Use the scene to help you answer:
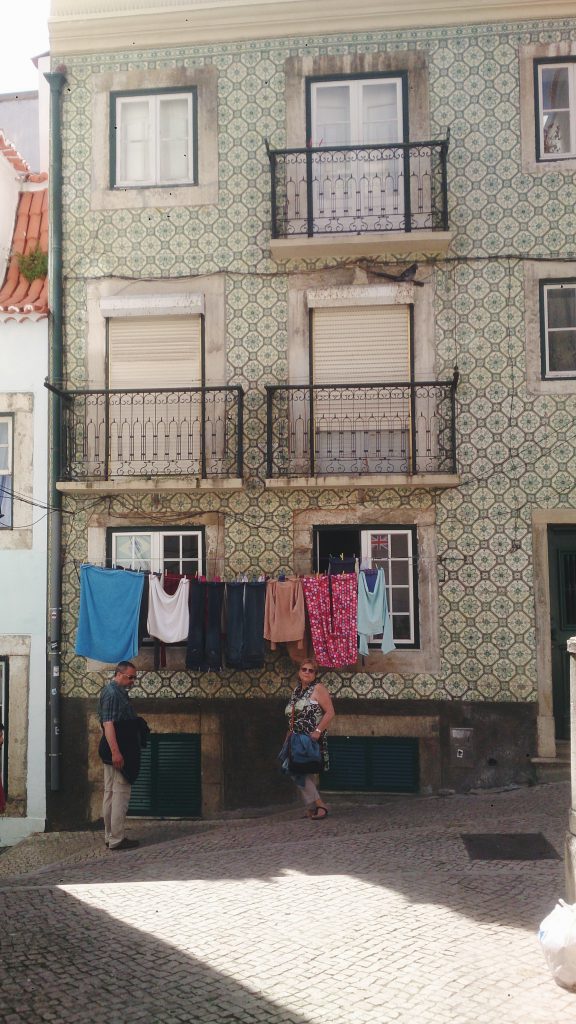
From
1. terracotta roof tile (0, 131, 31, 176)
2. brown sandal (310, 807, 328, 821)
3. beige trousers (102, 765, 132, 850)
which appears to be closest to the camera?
beige trousers (102, 765, 132, 850)

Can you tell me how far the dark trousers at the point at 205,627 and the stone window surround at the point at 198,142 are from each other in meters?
4.69

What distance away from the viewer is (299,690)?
9281mm

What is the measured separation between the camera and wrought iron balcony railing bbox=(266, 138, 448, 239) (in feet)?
35.1

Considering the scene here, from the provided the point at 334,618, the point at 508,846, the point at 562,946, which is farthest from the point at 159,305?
the point at 562,946

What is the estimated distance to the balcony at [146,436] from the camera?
10.8m

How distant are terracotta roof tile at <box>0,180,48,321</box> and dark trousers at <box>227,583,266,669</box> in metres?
4.23

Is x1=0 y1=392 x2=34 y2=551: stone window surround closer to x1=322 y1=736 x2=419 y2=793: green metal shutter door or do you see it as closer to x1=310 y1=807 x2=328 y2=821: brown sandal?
x1=322 y1=736 x2=419 y2=793: green metal shutter door

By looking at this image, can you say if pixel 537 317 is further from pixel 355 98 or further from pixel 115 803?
pixel 115 803

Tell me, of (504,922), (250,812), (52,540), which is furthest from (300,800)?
(504,922)

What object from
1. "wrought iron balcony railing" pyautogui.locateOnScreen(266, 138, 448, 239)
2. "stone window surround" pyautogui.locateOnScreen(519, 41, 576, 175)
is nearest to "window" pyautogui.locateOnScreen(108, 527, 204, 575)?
"wrought iron balcony railing" pyautogui.locateOnScreen(266, 138, 448, 239)

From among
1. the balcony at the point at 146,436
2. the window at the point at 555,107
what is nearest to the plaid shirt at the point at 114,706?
the balcony at the point at 146,436

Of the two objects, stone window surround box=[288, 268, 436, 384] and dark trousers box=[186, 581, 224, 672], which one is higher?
stone window surround box=[288, 268, 436, 384]

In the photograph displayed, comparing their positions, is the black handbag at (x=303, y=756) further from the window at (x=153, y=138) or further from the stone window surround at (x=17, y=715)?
the window at (x=153, y=138)

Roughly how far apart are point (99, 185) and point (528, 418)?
5.93 meters
